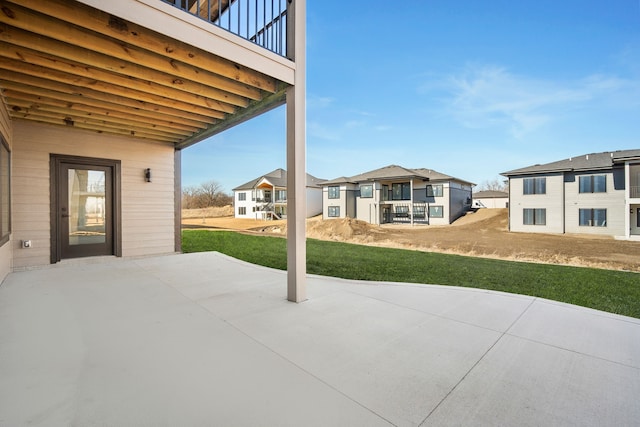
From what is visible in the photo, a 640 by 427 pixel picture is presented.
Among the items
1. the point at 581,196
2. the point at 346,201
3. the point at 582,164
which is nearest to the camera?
the point at 581,196

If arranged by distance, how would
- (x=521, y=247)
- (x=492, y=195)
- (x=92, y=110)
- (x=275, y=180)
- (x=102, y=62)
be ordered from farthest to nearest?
(x=492, y=195)
(x=275, y=180)
(x=521, y=247)
(x=92, y=110)
(x=102, y=62)

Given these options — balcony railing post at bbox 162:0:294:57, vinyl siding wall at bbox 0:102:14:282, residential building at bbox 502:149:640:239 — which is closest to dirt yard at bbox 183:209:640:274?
residential building at bbox 502:149:640:239

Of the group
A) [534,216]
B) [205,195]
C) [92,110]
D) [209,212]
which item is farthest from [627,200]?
[205,195]

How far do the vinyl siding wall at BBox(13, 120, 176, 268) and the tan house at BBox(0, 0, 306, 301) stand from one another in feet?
0.07

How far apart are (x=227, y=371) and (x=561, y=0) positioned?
53.6 ft

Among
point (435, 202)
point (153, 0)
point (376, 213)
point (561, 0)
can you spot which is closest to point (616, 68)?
point (561, 0)

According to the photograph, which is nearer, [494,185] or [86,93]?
[86,93]

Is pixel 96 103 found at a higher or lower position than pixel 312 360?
higher

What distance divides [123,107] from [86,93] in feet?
1.96

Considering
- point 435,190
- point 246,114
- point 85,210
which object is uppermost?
point 435,190

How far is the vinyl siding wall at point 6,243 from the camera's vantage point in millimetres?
4070

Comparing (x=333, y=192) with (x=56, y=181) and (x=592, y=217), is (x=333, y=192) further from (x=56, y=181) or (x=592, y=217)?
(x=56, y=181)

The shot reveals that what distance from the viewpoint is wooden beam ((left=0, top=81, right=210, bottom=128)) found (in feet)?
12.0

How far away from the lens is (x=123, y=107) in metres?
4.44
